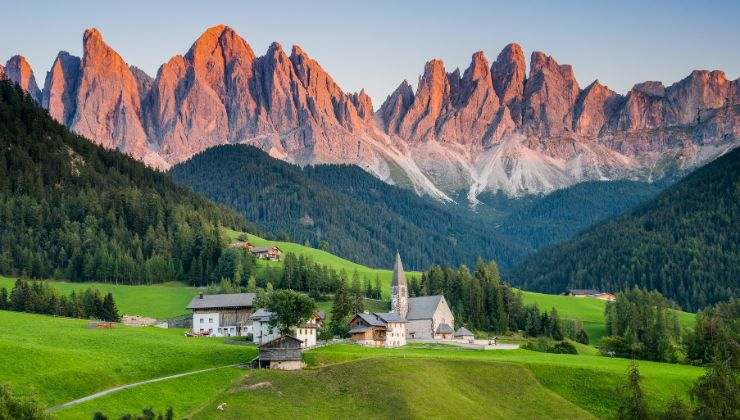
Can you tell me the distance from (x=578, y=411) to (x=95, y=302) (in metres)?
83.9

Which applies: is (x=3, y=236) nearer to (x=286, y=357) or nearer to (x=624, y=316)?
(x=286, y=357)

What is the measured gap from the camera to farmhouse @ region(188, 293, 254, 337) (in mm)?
152750

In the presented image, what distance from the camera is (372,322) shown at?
13825 cm

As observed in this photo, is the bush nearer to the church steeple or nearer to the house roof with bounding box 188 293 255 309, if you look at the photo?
the house roof with bounding box 188 293 255 309

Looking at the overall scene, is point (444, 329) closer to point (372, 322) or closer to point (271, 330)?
point (372, 322)

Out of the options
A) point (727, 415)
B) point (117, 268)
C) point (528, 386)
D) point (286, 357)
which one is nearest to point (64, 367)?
point (286, 357)

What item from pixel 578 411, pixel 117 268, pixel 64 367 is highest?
pixel 117 268

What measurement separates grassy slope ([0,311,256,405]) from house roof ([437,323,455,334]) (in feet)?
135

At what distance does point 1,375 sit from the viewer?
87.5m

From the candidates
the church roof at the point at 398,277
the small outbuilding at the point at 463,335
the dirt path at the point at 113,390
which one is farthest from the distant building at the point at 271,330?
the small outbuilding at the point at 463,335

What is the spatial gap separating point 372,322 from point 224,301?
30.0m

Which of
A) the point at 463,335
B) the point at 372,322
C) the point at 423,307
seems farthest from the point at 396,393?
the point at 423,307

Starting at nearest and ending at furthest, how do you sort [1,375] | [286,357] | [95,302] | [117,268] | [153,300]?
[1,375], [286,357], [95,302], [153,300], [117,268]

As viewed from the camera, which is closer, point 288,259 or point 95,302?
point 95,302
